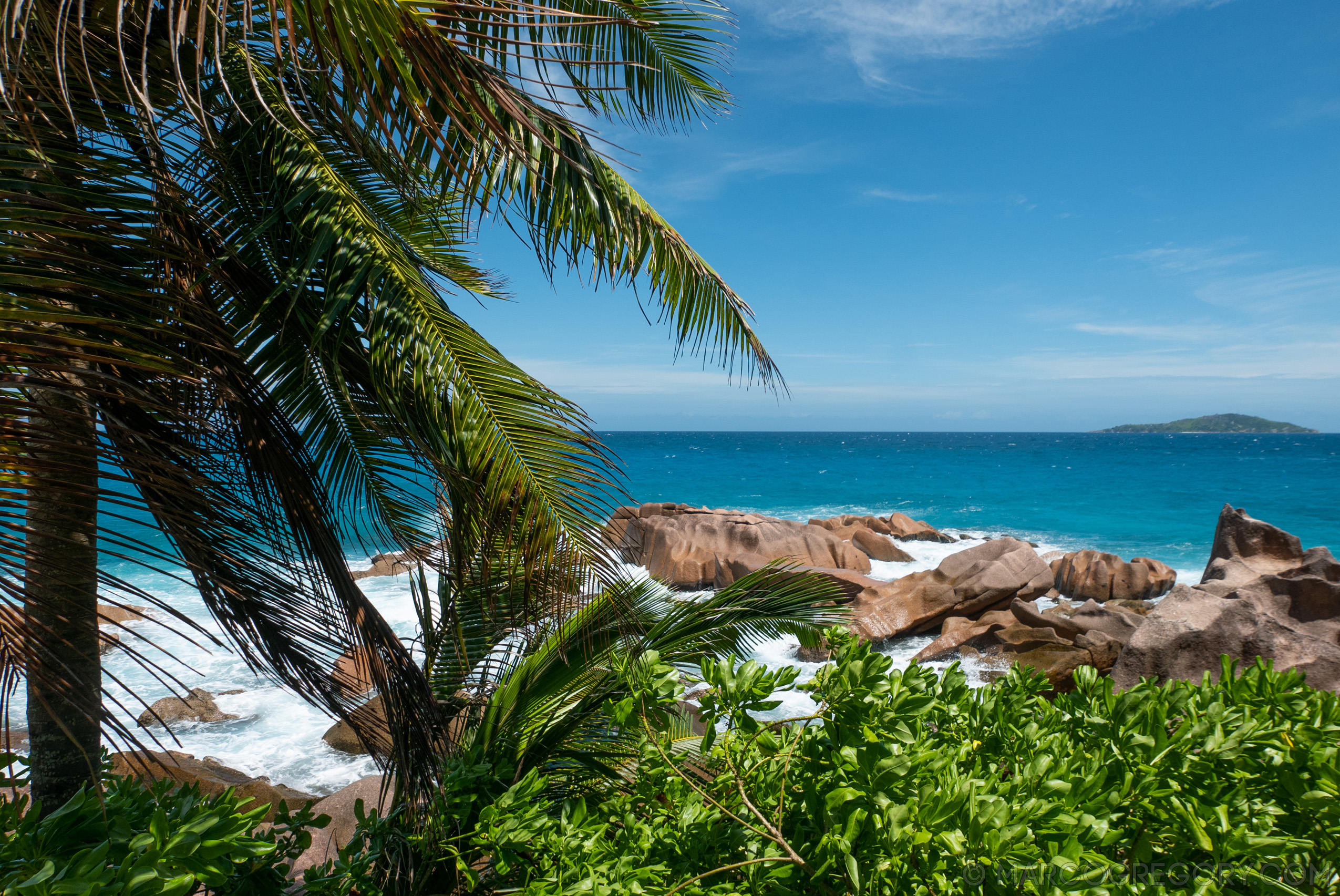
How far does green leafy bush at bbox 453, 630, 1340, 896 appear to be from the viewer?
1.39 m

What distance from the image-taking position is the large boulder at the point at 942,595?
1132cm

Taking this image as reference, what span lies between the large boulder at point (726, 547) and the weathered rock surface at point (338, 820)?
28.4 ft

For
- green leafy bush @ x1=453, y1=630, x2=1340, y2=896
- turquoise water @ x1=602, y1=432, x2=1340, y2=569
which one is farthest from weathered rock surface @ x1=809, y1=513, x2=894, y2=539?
green leafy bush @ x1=453, y1=630, x2=1340, y2=896

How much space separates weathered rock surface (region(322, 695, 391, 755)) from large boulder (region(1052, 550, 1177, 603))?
13.1 m

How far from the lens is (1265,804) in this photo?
160 cm

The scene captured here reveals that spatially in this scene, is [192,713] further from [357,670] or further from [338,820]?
[357,670]

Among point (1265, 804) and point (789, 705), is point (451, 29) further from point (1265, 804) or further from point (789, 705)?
point (789, 705)

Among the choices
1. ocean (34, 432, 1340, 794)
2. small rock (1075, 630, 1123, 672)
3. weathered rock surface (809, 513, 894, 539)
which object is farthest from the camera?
weathered rock surface (809, 513, 894, 539)

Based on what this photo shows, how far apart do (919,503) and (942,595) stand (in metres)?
28.7

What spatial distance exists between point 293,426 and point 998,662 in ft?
30.9

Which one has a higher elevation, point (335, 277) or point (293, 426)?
point (335, 277)

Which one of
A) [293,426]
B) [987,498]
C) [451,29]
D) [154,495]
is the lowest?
[987,498]

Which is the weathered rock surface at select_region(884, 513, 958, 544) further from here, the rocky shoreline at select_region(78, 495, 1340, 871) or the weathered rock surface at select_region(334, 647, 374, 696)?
the weathered rock surface at select_region(334, 647, 374, 696)

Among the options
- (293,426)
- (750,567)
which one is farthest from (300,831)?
(750,567)
